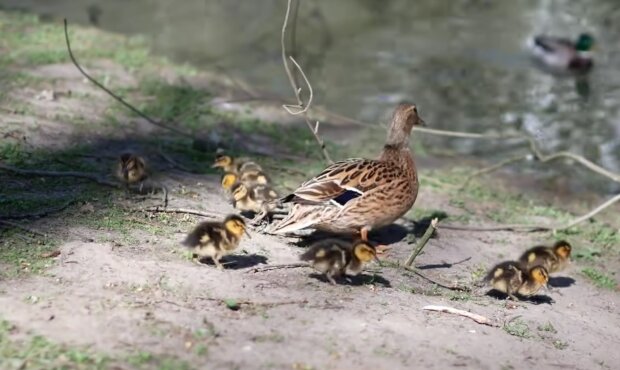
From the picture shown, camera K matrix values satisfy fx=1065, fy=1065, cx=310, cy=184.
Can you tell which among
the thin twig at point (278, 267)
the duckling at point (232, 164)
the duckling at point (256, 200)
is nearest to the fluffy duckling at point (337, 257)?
the thin twig at point (278, 267)

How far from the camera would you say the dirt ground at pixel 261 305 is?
6.27 meters

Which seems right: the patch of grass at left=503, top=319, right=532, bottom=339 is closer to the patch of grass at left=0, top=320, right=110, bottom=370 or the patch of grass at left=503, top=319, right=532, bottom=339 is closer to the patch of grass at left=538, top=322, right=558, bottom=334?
the patch of grass at left=538, top=322, right=558, bottom=334

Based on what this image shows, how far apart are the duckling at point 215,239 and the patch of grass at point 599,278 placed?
3552mm

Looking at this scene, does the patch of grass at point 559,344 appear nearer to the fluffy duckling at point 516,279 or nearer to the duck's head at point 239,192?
the fluffy duckling at point 516,279

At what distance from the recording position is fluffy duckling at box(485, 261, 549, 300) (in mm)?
8250

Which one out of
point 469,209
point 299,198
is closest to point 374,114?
point 469,209

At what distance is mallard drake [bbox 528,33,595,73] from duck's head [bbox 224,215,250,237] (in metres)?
11.1

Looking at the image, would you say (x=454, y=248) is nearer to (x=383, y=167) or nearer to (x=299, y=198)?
(x=383, y=167)

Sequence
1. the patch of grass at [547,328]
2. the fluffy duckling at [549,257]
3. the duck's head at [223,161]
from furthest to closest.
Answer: the duck's head at [223,161], the fluffy duckling at [549,257], the patch of grass at [547,328]

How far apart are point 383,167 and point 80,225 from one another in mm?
2610

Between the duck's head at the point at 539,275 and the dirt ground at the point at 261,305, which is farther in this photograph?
the duck's head at the point at 539,275

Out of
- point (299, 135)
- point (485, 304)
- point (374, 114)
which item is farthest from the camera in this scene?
point (374, 114)

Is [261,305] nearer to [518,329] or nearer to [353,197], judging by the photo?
[518,329]

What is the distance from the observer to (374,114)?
1492 cm
